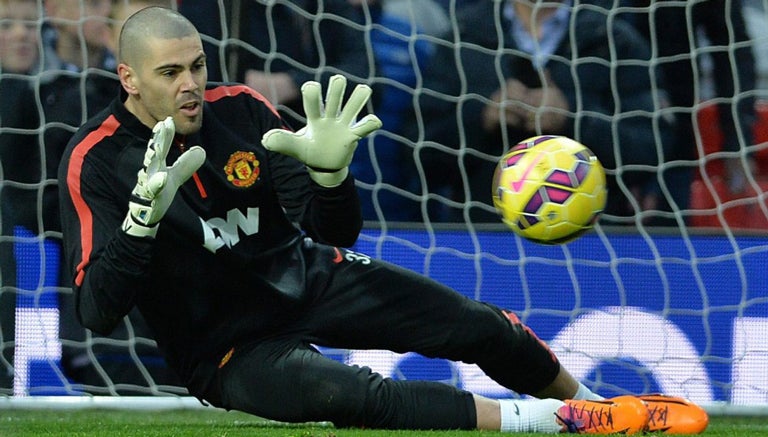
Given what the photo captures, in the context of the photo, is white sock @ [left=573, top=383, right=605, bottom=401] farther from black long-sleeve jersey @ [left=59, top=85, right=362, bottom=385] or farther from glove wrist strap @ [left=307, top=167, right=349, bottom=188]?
glove wrist strap @ [left=307, top=167, right=349, bottom=188]

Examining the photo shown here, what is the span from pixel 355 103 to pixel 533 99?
193cm

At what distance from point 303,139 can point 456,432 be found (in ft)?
3.11

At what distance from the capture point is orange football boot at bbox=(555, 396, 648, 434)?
3.84 meters

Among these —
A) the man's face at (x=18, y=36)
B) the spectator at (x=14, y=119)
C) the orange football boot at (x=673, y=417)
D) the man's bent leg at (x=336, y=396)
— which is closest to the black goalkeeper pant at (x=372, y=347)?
the man's bent leg at (x=336, y=396)

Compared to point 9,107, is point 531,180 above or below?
below

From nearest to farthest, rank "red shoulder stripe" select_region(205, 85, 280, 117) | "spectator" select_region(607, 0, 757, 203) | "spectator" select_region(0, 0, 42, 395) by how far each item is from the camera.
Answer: "red shoulder stripe" select_region(205, 85, 280, 117)
"spectator" select_region(0, 0, 42, 395)
"spectator" select_region(607, 0, 757, 203)

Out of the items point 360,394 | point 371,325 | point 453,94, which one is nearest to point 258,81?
point 453,94

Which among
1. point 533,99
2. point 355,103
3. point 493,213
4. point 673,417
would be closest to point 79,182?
point 355,103

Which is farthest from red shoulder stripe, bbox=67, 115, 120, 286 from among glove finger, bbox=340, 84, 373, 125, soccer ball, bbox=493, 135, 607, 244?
soccer ball, bbox=493, 135, 607, 244

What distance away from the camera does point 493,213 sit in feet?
17.8

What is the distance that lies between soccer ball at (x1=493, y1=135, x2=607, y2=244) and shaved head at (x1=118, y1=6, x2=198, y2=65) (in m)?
1.05

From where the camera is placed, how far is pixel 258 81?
5336 millimetres

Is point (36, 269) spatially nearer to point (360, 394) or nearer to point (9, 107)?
point (9, 107)

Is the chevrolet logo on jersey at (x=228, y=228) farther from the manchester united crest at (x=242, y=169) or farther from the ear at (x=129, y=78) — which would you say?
the ear at (x=129, y=78)
